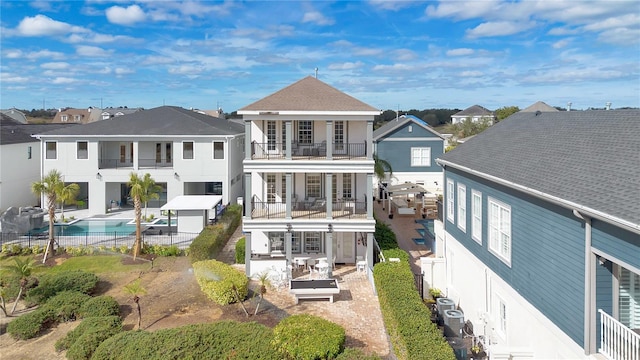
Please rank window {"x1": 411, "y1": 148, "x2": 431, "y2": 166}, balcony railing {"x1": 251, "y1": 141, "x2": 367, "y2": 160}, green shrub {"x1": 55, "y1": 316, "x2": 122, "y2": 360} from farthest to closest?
window {"x1": 411, "y1": 148, "x2": 431, "y2": 166} → balcony railing {"x1": 251, "y1": 141, "x2": 367, "y2": 160} → green shrub {"x1": 55, "y1": 316, "x2": 122, "y2": 360}

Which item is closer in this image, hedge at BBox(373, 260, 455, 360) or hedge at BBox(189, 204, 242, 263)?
hedge at BBox(373, 260, 455, 360)

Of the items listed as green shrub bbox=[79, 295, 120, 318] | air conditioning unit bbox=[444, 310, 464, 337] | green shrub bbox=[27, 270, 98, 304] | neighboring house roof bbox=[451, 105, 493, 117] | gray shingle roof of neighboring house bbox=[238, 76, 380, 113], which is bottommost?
air conditioning unit bbox=[444, 310, 464, 337]

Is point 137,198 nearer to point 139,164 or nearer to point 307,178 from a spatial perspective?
point 307,178

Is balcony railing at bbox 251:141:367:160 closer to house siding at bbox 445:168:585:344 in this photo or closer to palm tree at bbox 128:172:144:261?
palm tree at bbox 128:172:144:261

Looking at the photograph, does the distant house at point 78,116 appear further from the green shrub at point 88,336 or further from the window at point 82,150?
the green shrub at point 88,336

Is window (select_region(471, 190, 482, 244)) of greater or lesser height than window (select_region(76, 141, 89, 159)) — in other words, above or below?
below

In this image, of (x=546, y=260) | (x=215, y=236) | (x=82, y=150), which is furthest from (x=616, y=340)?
(x=82, y=150)

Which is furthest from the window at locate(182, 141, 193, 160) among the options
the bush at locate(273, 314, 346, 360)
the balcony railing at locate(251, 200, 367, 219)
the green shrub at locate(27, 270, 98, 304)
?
the bush at locate(273, 314, 346, 360)

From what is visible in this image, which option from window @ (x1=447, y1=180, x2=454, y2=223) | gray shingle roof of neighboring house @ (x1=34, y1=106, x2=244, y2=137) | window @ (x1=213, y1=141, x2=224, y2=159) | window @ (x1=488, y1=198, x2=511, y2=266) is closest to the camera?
window @ (x1=488, y1=198, x2=511, y2=266)
